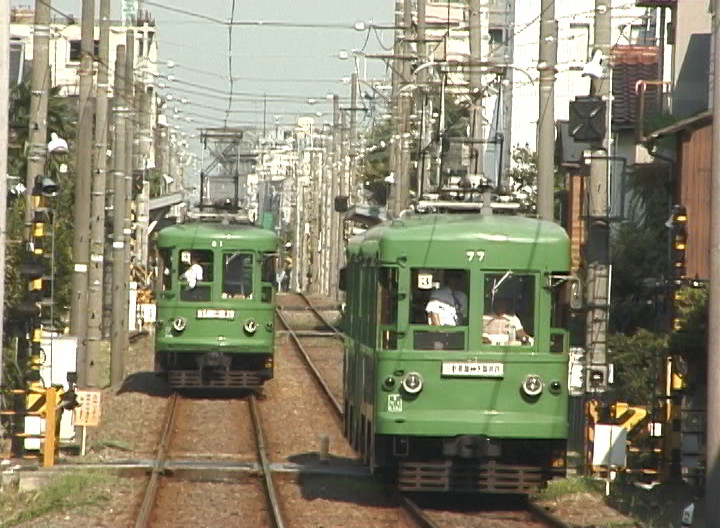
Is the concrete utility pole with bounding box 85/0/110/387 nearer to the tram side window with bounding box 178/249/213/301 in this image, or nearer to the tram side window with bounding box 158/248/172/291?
the tram side window with bounding box 158/248/172/291

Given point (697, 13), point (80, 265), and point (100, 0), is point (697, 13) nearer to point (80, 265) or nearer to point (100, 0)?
point (100, 0)

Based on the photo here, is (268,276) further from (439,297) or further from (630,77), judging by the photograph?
(630,77)

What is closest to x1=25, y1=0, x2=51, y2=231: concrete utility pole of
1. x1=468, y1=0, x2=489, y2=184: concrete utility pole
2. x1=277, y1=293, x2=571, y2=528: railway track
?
x1=468, y1=0, x2=489, y2=184: concrete utility pole

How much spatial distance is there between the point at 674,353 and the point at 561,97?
38.5m

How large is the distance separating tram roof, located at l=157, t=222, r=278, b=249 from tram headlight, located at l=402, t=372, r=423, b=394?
40.7 feet

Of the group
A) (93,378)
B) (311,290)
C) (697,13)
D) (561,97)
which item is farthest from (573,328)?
(311,290)

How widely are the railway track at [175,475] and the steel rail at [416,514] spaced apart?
3.79ft

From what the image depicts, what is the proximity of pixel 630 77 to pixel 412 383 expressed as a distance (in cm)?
3133

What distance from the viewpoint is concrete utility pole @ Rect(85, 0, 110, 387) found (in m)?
26.9

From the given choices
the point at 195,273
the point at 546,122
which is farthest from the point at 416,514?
the point at 195,273

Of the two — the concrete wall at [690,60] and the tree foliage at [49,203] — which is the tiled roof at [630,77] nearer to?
the concrete wall at [690,60]

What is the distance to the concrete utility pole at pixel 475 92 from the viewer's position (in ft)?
74.0

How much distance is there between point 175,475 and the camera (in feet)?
62.3

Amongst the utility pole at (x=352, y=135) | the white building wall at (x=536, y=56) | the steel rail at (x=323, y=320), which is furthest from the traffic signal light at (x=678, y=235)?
the white building wall at (x=536, y=56)
